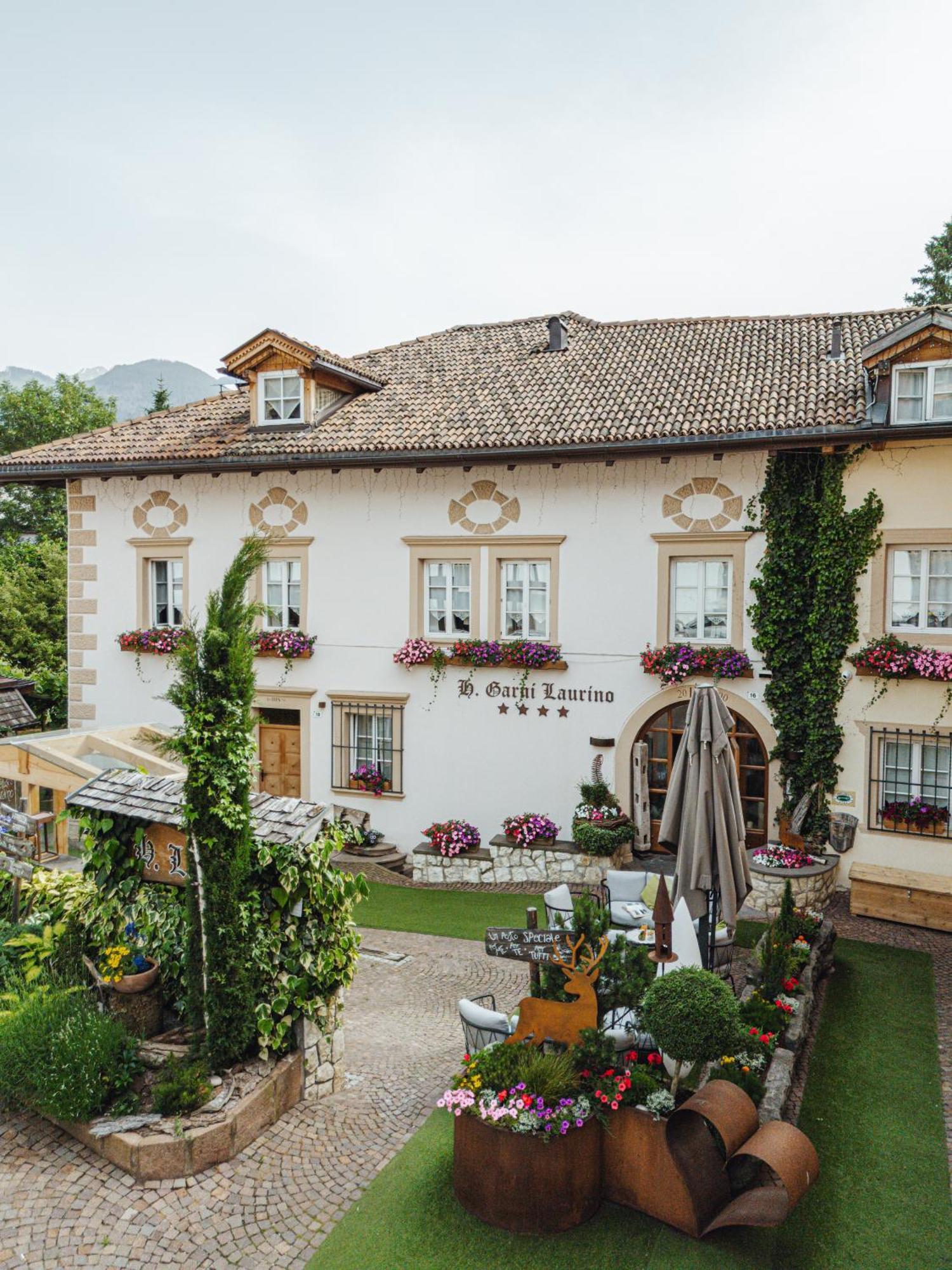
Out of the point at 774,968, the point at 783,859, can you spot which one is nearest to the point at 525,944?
the point at 774,968

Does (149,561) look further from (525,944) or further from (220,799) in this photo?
(525,944)

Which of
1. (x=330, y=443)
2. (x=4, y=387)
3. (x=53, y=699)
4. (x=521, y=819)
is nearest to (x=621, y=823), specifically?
(x=521, y=819)

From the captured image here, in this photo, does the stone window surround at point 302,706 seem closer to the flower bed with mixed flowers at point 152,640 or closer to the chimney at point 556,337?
the flower bed with mixed flowers at point 152,640

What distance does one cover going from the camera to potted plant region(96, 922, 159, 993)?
678 cm

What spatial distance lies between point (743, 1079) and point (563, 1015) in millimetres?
1370

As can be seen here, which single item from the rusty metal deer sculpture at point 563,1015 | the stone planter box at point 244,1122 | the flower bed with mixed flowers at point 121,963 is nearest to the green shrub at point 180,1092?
the stone planter box at point 244,1122

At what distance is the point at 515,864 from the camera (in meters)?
13.8

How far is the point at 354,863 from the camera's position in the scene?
14508mm

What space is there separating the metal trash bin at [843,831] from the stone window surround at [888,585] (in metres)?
2.51

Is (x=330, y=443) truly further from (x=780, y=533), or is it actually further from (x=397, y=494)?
(x=780, y=533)

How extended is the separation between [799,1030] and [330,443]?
35.6ft

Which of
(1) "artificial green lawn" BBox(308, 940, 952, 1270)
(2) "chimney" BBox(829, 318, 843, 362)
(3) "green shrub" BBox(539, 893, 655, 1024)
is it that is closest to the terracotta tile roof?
(2) "chimney" BBox(829, 318, 843, 362)

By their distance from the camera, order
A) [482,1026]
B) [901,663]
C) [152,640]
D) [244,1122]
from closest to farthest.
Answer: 1. [244,1122]
2. [482,1026]
3. [901,663]
4. [152,640]

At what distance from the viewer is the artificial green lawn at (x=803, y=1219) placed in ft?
16.9
